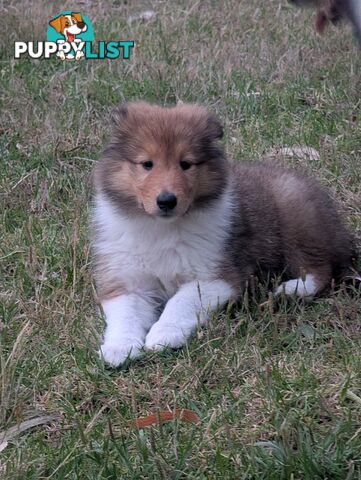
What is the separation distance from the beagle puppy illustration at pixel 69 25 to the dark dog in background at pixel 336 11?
16.3 ft

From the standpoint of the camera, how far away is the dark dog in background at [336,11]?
3.30 metres

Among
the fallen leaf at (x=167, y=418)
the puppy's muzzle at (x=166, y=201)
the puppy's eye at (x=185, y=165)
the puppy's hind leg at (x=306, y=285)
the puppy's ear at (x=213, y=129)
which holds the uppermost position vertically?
the puppy's ear at (x=213, y=129)

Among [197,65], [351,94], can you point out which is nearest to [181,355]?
[351,94]

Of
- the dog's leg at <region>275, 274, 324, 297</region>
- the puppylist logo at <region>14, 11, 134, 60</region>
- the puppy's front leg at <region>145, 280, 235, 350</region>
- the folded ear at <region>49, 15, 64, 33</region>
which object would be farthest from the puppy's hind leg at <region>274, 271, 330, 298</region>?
the folded ear at <region>49, 15, 64, 33</region>

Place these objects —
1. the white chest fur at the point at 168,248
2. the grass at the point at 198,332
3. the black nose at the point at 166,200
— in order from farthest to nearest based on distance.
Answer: the white chest fur at the point at 168,248
the black nose at the point at 166,200
the grass at the point at 198,332

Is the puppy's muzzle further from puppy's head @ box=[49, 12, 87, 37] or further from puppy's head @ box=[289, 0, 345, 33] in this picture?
puppy's head @ box=[49, 12, 87, 37]

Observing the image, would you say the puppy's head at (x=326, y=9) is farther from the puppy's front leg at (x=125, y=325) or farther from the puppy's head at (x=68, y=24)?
the puppy's head at (x=68, y=24)

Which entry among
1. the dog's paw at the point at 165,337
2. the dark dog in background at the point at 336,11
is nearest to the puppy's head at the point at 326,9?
the dark dog in background at the point at 336,11

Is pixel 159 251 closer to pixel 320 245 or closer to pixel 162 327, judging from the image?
pixel 162 327

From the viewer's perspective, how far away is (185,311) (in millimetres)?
4418

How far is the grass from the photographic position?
3.40m

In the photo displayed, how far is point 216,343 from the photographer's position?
4.18m

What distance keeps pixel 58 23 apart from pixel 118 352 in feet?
17.2

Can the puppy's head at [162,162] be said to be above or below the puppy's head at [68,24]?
below
